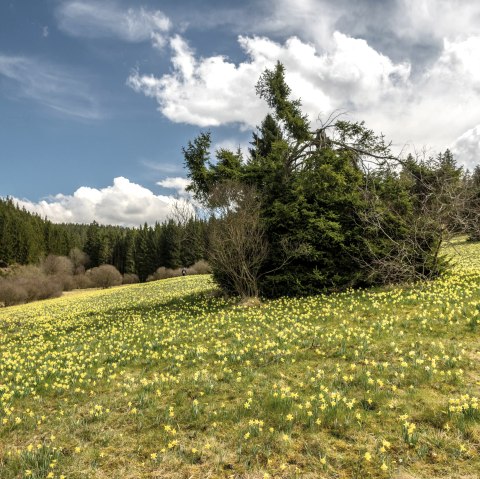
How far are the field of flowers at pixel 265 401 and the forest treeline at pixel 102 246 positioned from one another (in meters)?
73.2

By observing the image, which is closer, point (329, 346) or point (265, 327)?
point (329, 346)

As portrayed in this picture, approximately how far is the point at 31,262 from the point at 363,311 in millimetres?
106727

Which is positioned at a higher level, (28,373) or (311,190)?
→ (311,190)

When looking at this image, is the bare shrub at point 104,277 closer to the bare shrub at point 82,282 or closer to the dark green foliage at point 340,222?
the bare shrub at point 82,282

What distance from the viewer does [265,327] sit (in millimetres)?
12445

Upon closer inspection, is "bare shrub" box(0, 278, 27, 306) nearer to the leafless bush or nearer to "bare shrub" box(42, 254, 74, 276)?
"bare shrub" box(42, 254, 74, 276)

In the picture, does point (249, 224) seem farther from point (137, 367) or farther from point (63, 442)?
point (63, 442)

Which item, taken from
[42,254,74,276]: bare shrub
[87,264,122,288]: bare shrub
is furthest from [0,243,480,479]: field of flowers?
[42,254,74,276]: bare shrub

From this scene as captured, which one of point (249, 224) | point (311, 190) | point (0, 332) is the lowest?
point (0, 332)

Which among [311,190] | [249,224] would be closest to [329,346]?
[249,224]

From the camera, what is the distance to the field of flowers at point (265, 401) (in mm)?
5344

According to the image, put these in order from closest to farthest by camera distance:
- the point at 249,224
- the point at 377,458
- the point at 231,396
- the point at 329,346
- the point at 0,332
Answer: the point at 377,458 < the point at 231,396 < the point at 329,346 < the point at 249,224 < the point at 0,332

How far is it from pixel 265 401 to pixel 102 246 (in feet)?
402

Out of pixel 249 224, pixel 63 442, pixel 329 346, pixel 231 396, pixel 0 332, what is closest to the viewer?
pixel 63 442
